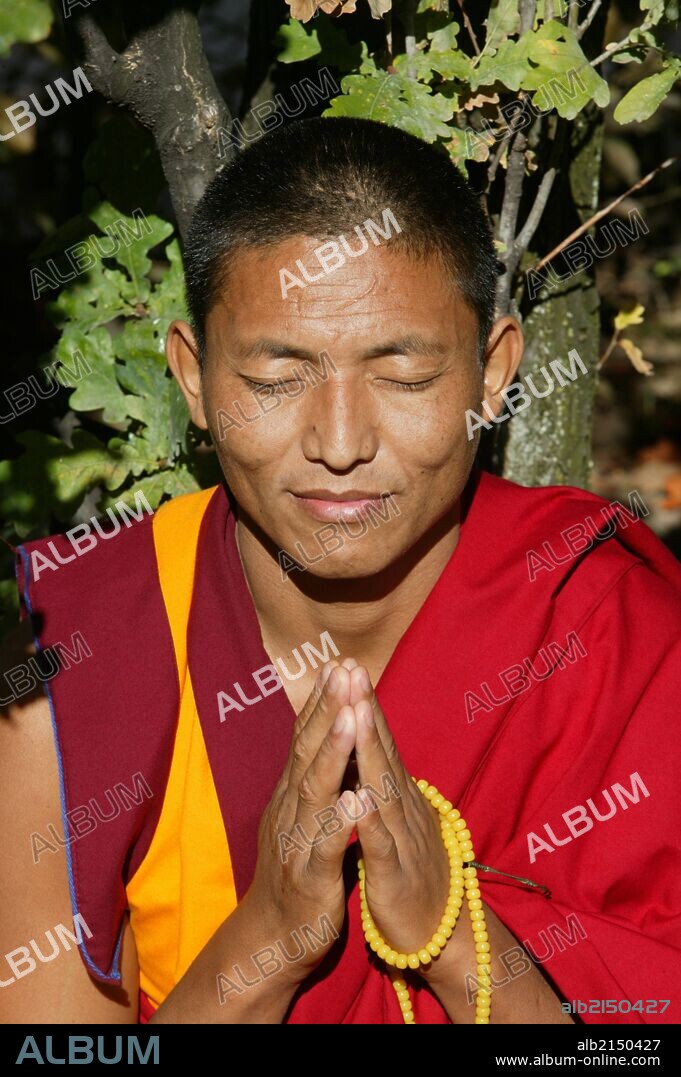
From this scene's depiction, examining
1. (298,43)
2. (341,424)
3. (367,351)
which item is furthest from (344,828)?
(298,43)

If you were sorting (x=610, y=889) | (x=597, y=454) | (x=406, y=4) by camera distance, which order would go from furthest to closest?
(x=597, y=454) → (x=406, y=4) → (x=610, y=889)

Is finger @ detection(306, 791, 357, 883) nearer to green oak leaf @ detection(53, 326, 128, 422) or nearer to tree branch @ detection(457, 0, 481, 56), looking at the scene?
green oak leaf @ detection(53, 326, 128, 422)

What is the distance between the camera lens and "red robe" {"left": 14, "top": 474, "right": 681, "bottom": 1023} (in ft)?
7.71

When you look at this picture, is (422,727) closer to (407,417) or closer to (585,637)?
(585,637)

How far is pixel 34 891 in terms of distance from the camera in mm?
2461

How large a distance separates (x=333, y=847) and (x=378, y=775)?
0.47 ft

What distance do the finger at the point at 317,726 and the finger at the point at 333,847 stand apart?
0.09 metres

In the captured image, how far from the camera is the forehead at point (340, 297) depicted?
2162 millimetres

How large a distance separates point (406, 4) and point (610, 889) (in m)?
1.84

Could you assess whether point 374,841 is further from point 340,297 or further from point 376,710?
point 340,297

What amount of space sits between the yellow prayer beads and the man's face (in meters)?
0.49

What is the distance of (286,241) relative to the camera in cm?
222

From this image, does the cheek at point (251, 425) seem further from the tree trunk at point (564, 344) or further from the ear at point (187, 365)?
the tree trunk at point (564, 344)
